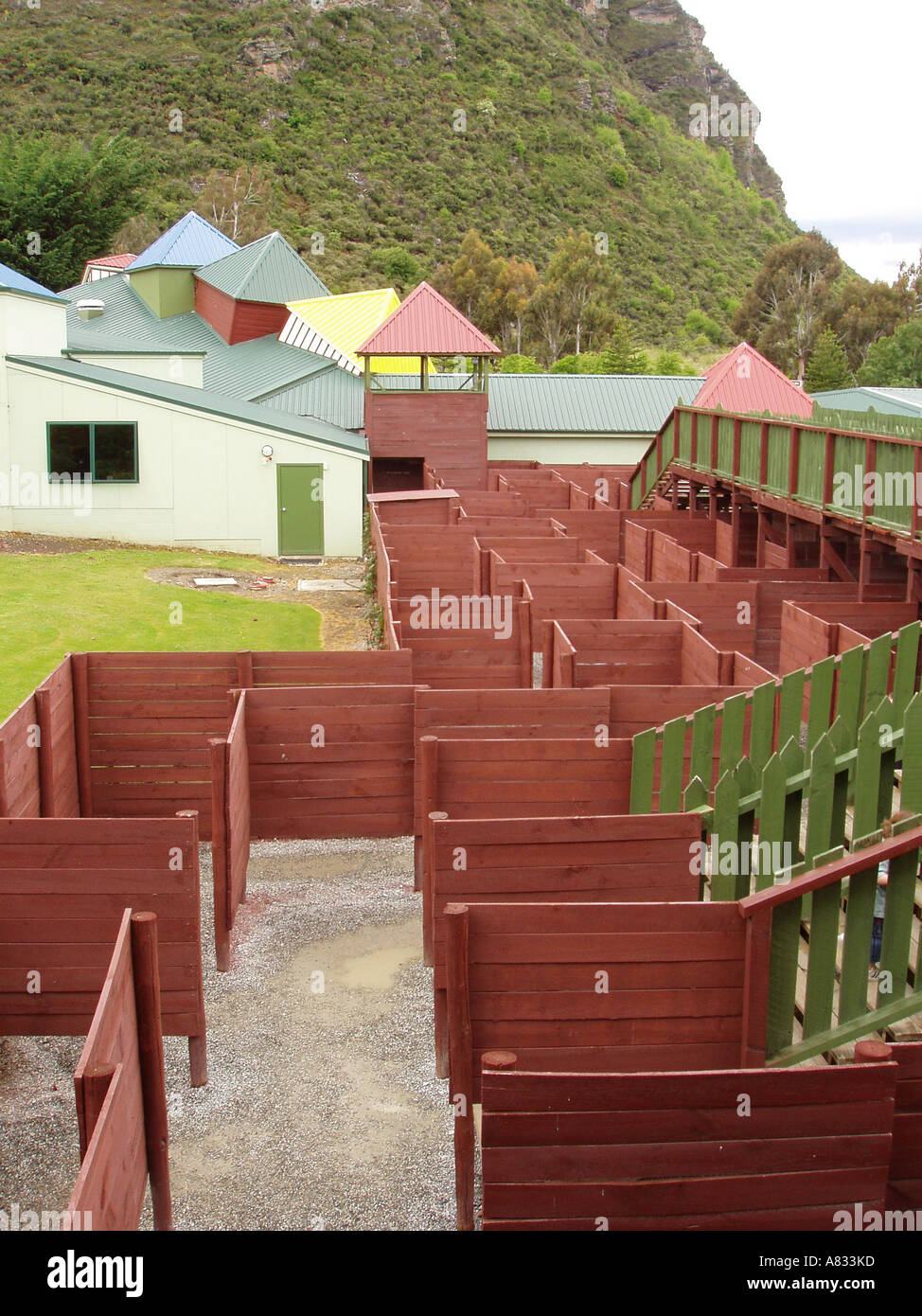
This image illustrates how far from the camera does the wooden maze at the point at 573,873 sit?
486cm

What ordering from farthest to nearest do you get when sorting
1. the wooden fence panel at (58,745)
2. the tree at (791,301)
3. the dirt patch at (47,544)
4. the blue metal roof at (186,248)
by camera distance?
1. the tree at (791,301)
2. the blue metal roof at (186,248)
3. the dirt patch at (47,544)
4. the wooden fence panel at (58,745)

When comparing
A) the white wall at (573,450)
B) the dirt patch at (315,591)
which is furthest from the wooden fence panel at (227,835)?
the white wall at (573,450)

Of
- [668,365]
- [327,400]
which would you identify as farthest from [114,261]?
[668,365]

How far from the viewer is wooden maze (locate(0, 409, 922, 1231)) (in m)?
4.86

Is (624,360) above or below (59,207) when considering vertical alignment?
below

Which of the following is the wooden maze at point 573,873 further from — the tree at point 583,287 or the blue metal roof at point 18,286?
the tree at point 583,287

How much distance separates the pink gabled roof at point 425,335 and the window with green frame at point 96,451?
7161mm

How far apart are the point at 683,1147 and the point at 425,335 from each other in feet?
100

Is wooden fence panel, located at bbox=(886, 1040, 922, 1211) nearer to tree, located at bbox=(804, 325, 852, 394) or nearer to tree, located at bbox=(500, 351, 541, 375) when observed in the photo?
tree, located at bbox=(500, 351, 541, 375)

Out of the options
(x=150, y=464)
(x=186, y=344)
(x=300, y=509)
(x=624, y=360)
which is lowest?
(x=300, y=509)

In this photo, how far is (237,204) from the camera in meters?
81.1

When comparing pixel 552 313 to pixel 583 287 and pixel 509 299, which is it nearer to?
pixel 583 287

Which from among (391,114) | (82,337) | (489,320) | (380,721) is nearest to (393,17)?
(391,114)
